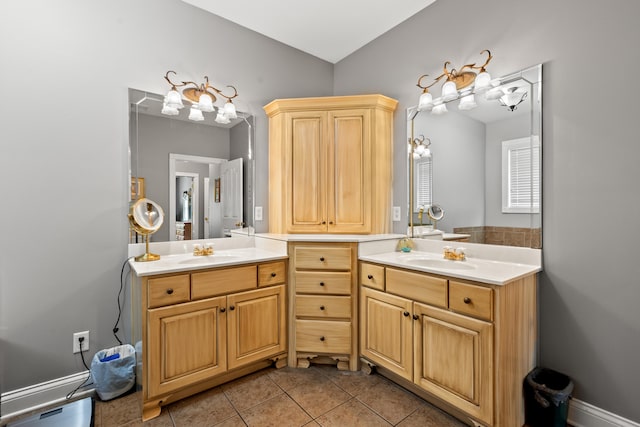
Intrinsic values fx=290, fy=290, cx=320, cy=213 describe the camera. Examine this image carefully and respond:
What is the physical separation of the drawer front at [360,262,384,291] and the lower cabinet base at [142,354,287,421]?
0.88 m

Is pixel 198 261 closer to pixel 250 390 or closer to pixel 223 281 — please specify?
pixel 223 281

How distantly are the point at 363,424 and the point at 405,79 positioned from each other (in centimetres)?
265

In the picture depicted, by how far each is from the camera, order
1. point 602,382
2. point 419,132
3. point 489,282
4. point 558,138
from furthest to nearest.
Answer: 1. point 419,132
2. point 558,138
3. point 602,382
4. point 489,282

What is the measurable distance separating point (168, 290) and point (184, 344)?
362 mm

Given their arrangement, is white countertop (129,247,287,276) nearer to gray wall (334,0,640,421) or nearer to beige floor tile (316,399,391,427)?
beige floor tile (316,399,391,427)

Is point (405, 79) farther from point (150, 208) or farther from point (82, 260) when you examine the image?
point (82, 260)

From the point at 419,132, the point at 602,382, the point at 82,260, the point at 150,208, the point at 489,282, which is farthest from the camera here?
the point at 419,132

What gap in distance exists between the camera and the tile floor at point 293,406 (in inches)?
66.3

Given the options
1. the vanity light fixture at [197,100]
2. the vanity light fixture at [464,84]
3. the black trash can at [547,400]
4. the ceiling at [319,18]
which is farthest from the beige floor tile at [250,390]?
the ceiling at [319,18]

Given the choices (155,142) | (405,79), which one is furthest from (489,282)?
(155,142)

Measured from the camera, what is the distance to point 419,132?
8.23ft

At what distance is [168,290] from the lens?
5.77ft

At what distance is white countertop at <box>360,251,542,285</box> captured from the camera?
1.55 meters

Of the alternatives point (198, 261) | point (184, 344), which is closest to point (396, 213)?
point (198, 261)
